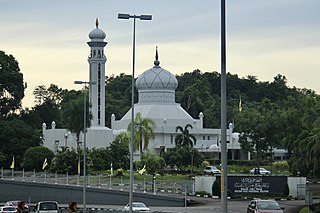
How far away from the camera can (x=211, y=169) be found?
113 metres

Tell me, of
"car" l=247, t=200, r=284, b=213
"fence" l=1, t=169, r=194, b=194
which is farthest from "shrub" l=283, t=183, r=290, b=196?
"car" l=247, t=200, r=284, b=213

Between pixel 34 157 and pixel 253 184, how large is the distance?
3460 cm

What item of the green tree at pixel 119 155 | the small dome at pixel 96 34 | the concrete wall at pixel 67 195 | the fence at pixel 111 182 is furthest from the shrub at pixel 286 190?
the small dome at pixel 96 34

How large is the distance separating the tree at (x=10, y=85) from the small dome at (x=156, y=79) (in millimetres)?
26795

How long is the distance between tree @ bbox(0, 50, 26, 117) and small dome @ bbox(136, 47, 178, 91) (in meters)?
26.8

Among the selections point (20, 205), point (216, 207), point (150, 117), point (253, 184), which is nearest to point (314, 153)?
point (216, 207)

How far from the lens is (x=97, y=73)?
419 ft

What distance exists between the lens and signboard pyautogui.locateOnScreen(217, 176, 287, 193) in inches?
3184

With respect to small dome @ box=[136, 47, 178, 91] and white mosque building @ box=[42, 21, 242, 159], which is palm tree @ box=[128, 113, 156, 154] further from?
small dome @ box=[136, 47, 178, 91]

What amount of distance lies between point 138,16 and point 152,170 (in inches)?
2329

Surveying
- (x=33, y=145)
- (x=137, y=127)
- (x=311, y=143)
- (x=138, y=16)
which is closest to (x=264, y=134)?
(x=137, y=127)

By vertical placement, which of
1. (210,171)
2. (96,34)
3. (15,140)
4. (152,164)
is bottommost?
(210,171)

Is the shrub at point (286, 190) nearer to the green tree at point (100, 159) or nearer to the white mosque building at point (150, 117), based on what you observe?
the green tree at point (100, 159)

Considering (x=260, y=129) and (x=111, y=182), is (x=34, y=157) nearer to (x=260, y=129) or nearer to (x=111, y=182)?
(x=111, y=182)
